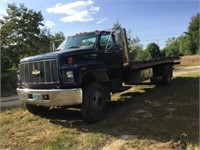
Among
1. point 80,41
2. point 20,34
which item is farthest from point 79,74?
point 20,34

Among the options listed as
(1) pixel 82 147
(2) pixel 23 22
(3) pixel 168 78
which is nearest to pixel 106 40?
(1) pixel 82 147

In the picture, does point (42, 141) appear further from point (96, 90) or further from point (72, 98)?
point (96, 90)

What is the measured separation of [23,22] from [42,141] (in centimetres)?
2219

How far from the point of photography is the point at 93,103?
6918 mm

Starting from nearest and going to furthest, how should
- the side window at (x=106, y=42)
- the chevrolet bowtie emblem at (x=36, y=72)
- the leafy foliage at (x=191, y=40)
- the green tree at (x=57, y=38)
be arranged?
the chevrolet bowtie emblem at (x=36, y=72) → the side window at (x=106, y=42) → the green tree at (x=57, y=38) → the leafy foliage at (x=191, y=40)

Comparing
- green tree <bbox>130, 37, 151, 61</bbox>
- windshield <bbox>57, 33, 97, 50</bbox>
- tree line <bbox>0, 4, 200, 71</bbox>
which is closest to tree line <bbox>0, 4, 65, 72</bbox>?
tree line <bbox>0, 4, 200, 71</bbox>

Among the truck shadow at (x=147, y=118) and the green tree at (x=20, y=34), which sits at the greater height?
the green tree at (x=20, y=34)

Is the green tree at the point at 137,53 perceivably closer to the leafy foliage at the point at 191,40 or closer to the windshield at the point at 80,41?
the windshield at the point at 80,41

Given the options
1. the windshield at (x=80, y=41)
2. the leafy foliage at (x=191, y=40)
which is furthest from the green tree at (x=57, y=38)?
the leafy foliage at (x=191, y=40)

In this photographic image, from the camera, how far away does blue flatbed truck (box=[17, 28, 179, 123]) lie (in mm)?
6535

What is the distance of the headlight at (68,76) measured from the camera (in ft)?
21.3

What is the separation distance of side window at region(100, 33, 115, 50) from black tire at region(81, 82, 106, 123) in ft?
4.61

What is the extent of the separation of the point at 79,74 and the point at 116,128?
4.62 ft

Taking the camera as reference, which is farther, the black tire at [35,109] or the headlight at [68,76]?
the black tire at [35,109]
